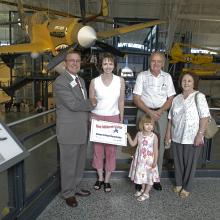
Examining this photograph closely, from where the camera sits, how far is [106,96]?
2.88 metres

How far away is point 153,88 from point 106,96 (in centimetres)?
54

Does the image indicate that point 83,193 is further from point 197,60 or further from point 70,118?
point 197,60

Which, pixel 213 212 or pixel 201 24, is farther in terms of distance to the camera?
pixel 201 24

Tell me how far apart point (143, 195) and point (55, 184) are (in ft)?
3.21

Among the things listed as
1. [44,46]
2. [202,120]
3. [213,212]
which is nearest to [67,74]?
[202,120]

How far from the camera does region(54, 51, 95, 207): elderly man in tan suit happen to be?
8.45 ft

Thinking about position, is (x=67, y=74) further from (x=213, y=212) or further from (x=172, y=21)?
(x=172, y=21)

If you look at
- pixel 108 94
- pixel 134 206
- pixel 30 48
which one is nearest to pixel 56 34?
pixel 30 48

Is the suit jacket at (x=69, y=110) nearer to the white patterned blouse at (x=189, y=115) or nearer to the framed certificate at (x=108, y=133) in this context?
the framed certificate at (x=108, y=133)

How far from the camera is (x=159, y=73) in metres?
3.02

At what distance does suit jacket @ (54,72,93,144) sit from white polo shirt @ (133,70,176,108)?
67cm

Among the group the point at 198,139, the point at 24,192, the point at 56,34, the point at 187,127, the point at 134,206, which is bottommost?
the point at 134,206

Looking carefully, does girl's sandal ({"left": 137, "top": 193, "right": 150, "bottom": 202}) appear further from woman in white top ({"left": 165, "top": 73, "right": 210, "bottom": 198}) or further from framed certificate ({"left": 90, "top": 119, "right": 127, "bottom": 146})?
framed certificate ({"left": 90, "top": 119, "right": 127, "bottom": 146})

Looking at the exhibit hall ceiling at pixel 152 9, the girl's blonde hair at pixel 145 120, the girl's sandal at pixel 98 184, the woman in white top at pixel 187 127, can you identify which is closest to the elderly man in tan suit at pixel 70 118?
the girl's sandal at pixel 98 184
